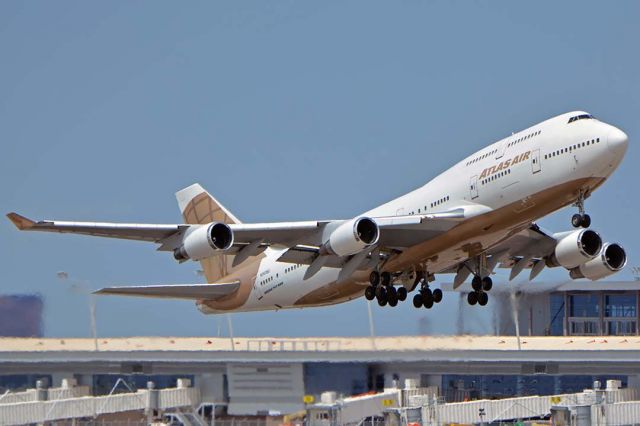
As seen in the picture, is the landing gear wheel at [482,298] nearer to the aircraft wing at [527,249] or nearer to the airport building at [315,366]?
the aircraft wing at [527,249]

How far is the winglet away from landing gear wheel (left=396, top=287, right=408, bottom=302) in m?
14.2

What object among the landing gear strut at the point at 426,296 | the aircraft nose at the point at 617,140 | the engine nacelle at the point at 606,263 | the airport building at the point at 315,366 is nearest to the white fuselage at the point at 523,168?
the aircraft nose at the point at 617,140

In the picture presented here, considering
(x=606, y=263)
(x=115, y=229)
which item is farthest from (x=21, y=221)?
(x=606, y=263)

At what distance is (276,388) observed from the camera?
5747 cm

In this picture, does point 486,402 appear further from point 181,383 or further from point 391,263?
point 181,383

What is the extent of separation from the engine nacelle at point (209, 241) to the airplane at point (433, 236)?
0.11ft

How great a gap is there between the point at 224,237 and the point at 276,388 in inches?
469

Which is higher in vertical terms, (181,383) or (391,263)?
(391,263)

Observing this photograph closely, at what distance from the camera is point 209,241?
4712 cm

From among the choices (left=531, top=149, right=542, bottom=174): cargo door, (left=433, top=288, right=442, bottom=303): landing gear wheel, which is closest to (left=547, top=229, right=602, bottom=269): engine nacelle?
(left=433, top=288, right=442, bottom=303): landing gear wheel

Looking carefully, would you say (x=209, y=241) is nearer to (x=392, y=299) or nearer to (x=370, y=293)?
(x=370, y=293)

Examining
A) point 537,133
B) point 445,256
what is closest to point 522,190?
point 537,133

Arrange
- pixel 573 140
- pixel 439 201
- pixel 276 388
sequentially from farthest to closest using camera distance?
pixel 276 388 → pixel 439 201 → pixel 573 140

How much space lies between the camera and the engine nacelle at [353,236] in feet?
158
